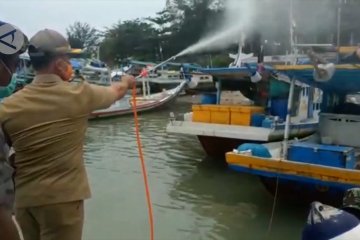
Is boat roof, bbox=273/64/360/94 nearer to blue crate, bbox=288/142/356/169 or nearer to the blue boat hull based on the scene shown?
blue crate, bbox=288/142/356/169

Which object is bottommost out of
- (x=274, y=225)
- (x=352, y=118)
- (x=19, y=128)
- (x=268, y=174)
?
(x=274, y=225)

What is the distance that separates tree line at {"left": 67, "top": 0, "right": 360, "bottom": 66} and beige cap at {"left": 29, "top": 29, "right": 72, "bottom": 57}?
17.7 feet

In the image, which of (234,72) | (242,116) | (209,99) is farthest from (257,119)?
(209,99)

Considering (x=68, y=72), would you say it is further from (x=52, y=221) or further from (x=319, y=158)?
(x=319, y=158)

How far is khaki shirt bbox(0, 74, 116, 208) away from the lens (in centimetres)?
256

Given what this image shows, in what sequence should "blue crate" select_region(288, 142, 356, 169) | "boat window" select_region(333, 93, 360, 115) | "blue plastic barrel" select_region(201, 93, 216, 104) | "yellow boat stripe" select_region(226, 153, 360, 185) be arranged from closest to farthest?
"yellow boat stripe" select_region(226, 153, 360, 185), "blue crate" select_region(288, 142, 356, 169), "boat window" select_region(333, 93, 360, 115), "blue plastic barrel" select_region(201, 93, 216, 104)

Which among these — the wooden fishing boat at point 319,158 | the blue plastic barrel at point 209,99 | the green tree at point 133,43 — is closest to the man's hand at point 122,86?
the wooden fishing boat at point 319,158

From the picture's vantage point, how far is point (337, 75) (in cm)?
646

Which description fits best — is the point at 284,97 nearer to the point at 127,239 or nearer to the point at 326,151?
the point at 326,151

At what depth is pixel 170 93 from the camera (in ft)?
73.3

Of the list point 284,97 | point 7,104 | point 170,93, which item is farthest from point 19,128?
point 170,93

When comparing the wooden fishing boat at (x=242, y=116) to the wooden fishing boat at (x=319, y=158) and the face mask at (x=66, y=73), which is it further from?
the face mask at (x=66, y=73)

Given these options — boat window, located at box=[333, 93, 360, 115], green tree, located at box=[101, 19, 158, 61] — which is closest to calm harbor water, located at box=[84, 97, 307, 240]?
boat window, located at box=[333, 93, 360, 115]

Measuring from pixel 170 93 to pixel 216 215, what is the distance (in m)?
15.6
